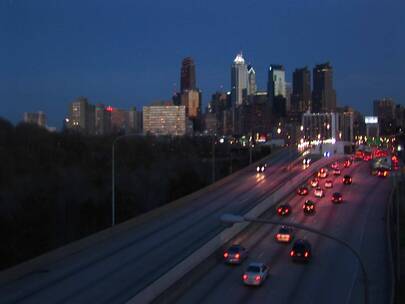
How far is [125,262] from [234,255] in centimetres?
481

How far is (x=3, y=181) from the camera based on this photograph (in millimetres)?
49031

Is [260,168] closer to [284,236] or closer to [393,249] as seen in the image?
[284,236]

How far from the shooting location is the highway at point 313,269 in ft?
76.9

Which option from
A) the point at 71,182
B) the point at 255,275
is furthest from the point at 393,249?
the point at 71,182

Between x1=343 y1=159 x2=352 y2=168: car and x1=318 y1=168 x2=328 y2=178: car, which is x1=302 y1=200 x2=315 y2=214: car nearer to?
x1=318 y1=168 x2=328 y2=178: car

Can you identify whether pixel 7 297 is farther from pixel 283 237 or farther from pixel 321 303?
pixel 283 237

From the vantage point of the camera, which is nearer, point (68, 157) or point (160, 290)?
point (160, 290)

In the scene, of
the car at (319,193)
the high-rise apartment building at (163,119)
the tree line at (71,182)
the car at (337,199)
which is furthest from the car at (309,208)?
the high-rise apartment building at (163,119)

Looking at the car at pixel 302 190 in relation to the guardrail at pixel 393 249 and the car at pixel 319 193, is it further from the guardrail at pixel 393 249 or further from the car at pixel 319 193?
the guardrail at pixel 393 249

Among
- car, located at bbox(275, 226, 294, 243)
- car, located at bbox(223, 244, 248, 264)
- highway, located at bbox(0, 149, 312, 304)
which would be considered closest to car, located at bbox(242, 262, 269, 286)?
car, located at bbox(223, 244, 248, 264)

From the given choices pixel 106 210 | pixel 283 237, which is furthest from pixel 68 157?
pixel 283 237

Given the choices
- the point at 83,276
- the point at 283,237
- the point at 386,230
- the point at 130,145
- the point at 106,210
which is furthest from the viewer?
the point at 130,145

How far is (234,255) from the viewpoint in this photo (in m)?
28.7

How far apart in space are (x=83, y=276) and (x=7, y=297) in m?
3.89
